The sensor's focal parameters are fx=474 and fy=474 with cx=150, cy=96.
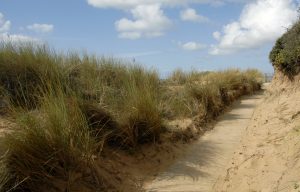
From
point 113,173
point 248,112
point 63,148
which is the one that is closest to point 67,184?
point 63,148

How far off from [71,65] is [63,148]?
560 centimetres

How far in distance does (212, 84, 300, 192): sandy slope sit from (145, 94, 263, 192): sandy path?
0.20m

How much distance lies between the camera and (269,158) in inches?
315

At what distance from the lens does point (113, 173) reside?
7.92m

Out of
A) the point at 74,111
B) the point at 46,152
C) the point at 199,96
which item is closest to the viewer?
the point at 46,152

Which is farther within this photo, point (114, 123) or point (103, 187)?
point (114, 123)

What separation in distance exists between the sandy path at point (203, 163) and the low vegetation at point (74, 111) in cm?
80

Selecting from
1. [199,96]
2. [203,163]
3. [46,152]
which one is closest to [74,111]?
[46,152]

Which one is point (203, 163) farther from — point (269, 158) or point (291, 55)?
point (291, 55)

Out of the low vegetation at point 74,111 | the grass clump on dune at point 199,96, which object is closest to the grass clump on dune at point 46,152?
the low vegetation at point 74,111

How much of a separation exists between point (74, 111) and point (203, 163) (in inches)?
116

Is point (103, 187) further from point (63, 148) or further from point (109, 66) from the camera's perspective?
point (109, 66)

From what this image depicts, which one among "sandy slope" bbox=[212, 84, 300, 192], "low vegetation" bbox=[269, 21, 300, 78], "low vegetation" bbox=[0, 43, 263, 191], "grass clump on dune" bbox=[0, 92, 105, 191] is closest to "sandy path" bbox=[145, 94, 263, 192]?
"sandy slope" bbox=[212, 84, 300, 192]

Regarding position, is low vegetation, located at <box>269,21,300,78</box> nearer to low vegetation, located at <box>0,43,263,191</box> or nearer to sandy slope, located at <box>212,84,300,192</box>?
low vegetation, located at <box>0,43,263,191</box>
